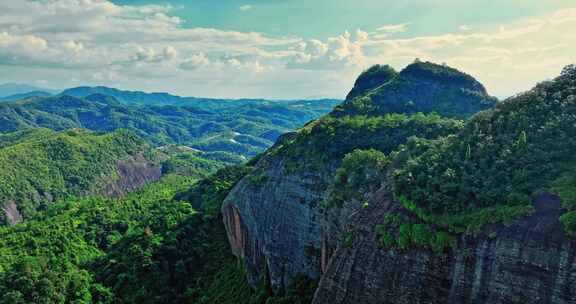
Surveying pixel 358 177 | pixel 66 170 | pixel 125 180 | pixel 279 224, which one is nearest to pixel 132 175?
pixel 125 180

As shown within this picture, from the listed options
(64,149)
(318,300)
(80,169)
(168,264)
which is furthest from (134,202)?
(318,300)

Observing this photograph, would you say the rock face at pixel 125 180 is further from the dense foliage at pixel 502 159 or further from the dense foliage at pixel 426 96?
the dense foliage at pixel 502 159

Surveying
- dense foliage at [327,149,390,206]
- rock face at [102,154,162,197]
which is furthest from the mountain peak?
rock face at [102,154,162,197]

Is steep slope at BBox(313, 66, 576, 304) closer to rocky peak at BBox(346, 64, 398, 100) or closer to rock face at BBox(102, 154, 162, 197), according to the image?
rocky peak at BBox(346, 64, 398, 100)

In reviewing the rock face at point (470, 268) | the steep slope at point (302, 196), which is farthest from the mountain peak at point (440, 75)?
the rock face at point (470, 268)

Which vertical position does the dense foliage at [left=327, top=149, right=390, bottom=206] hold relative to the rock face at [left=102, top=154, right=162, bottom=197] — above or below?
above

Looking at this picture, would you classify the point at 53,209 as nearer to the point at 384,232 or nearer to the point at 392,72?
the point at 392,72

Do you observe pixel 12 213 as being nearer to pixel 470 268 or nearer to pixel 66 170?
pixel 66 170
